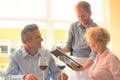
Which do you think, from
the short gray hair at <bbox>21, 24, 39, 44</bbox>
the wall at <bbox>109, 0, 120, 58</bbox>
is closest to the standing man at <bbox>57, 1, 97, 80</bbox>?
the short gray hair at <bbox>21, 24, 39, 44</bbox>

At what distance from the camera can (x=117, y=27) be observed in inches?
154

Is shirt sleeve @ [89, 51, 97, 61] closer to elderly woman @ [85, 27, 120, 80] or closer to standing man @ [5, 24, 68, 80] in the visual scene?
elderly woman @ [85, 27, 120, 80]

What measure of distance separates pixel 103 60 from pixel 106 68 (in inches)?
3.6

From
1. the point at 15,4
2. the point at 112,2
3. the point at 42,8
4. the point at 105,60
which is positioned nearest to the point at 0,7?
the point at 15,4

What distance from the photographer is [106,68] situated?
1.91 m

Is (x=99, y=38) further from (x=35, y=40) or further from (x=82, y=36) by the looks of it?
(x=35, y=40)

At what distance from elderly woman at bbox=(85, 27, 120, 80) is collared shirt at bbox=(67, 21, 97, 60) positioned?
0.30 metres

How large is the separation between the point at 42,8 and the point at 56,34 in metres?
0.50

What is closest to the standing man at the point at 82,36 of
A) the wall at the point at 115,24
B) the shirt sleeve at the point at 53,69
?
the shirt sleeve at the point at 53,69

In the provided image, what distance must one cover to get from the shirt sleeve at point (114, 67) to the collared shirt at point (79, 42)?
45 cm

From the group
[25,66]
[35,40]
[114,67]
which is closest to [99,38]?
[114,67]

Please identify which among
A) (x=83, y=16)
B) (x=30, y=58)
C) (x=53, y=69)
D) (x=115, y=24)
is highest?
(x=83, y=16)

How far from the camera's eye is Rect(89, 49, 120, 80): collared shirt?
184cm

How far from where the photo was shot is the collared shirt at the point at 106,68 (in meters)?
1.84
